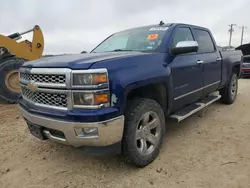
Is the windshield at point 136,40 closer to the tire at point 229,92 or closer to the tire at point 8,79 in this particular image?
the tire at point 229,92

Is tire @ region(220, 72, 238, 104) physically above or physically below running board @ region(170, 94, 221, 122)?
below

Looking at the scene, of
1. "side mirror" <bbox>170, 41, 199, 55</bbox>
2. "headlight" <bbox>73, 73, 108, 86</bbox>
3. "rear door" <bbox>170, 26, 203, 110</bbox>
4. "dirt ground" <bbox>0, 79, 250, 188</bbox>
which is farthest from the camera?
"rear door" <bbox>170, 26, 203, 110</bbox>

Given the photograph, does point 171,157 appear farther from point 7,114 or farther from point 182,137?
point 7,114

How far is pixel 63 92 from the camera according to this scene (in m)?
2.49

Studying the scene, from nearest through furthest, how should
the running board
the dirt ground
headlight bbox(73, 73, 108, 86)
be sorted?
headlight bbox(73, 73, 108, 86), the dirt ground, the running board

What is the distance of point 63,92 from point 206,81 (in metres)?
2.95

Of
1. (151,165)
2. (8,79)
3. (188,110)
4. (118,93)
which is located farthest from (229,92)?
(8,79)

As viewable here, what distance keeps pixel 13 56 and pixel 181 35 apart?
213 inches

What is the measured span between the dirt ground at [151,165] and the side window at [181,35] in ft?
5.19

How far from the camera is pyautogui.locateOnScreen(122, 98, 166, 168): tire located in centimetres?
279

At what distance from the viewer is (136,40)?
392cm

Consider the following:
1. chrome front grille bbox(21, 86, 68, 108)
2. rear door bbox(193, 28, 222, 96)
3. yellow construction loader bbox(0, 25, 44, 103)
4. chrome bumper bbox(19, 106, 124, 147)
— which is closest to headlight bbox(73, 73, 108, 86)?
chrome front grille bbox(21, 86, 68, 108)

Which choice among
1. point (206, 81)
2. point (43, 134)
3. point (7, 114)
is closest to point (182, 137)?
point (206, 81)

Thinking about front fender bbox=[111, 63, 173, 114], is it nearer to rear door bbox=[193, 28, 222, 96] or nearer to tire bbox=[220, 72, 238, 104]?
rear door bbox=[193, 28, 222, 96]
